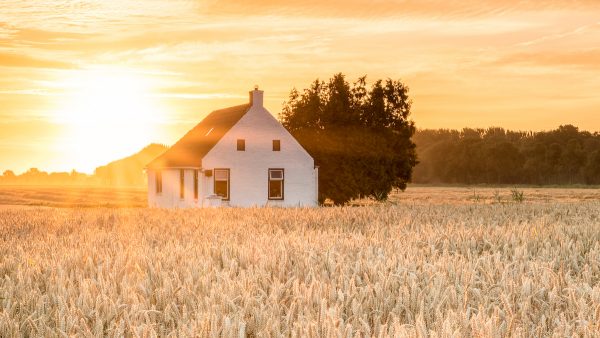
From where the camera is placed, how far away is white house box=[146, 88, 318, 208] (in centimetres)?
4641

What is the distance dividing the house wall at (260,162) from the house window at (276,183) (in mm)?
348

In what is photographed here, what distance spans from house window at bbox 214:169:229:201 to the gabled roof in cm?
151

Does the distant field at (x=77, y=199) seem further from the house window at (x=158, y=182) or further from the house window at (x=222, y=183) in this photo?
the house window at (x=222, y=183)

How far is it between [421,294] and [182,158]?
4553 cm

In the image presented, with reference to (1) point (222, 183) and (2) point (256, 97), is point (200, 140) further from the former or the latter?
(1) point (222, 183)

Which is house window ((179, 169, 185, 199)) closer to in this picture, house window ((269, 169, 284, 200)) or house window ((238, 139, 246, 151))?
house window ((238, 139, 246, 151))

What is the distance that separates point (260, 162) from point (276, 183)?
1948 mm

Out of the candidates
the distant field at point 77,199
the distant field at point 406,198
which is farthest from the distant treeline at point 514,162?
the distant field at point 77,199

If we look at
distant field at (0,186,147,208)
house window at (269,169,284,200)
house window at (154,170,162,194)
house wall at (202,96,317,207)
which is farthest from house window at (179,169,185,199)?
distant field at (0,186,147,208)

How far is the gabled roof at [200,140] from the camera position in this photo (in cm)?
4800

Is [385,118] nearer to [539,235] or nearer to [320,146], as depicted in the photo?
[320,146]

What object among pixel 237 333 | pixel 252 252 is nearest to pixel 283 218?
pixel 252 252

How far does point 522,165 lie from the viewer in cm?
15825

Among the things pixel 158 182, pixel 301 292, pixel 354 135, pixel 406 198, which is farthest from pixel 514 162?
pixel 301 292
